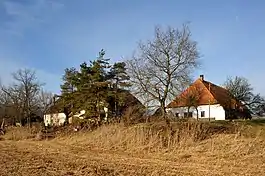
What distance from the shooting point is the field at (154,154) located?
37.0ft

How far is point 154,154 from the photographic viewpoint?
52.6ft

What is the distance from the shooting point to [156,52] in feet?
98.3

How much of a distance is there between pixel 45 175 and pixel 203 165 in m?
5.33

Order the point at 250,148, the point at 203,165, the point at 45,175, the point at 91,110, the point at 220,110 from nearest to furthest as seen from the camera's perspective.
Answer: the point at 45,175, the point at 203,165, the point at 250,148, the point at 91,110, the point at 220,110

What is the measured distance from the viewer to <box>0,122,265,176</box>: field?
11.3m

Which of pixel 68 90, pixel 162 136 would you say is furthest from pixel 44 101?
pixel 162 136

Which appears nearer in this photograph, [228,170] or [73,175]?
[73,175]

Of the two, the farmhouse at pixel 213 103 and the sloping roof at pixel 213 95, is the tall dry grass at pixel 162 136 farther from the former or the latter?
the sloping roof at pixel 213 95

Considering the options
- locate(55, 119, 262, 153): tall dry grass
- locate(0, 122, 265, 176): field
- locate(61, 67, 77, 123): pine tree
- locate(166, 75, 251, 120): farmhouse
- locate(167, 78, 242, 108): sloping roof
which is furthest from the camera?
locate(167, 78, 242, 108): sloping roof

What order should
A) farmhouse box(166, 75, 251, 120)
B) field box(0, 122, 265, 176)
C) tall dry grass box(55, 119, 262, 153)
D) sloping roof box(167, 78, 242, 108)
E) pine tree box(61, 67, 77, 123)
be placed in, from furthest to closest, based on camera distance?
sloping roof box(167, 78, 242, 108) < farmhouse box(166, 75, 251, 120) < pine tree box(61, 67, 77, 123) < tall dry grass box(55, 119, 262, 153) < field box(0, 122, 265, 176)

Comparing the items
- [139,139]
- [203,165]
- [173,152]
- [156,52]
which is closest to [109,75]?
[156,52]

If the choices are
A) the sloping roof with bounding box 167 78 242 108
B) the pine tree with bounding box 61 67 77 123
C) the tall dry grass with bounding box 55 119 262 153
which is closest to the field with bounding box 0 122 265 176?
the tall dry grass with bounding box 55 119 262 153

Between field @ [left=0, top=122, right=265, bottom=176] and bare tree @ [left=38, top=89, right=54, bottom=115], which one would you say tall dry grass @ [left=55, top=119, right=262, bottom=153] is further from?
bare tree @ [left=38, top=89, right=54, bottom=115]

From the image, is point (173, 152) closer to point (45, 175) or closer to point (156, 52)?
point (45, 175)
